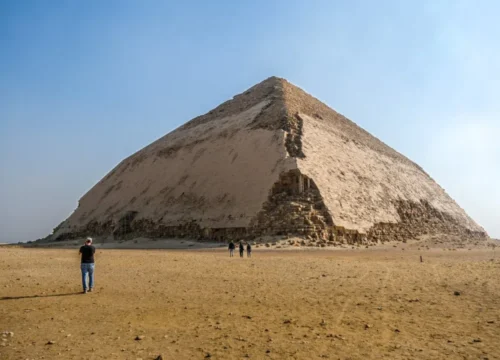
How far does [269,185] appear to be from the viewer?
2770cm

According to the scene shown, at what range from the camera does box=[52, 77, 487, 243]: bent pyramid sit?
27219 mm

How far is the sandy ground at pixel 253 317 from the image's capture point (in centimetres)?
501

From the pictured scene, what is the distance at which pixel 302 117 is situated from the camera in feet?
117

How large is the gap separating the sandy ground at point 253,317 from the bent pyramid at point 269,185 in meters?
15.3

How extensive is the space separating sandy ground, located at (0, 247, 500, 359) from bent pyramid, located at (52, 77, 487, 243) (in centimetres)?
1526

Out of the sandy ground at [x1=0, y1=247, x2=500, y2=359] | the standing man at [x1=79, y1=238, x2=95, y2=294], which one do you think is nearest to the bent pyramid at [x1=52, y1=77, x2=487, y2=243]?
the sandy ground at [x1=0, y1=247, x2=500, y2=359]

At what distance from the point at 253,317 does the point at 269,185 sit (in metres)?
21.2

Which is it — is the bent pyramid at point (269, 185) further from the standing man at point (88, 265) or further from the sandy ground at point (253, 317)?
the standing man at point (88, 265)

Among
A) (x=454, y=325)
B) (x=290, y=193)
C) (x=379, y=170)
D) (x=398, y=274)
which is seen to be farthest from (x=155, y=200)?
(x=454, y=325)

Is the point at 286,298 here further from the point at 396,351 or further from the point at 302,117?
the point at 302,117

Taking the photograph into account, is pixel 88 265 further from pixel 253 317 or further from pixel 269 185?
pixel 269 185

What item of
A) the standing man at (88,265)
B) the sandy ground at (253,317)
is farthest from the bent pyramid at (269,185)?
the standing man at (88,265)

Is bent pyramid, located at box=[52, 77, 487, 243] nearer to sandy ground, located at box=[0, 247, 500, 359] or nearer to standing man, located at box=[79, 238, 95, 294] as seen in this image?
sandy ground, located at box=[0, 247, 500, 359]

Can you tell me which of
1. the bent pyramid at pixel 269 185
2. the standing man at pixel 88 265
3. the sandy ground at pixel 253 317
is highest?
the bent pyramid at pixel 269 185
